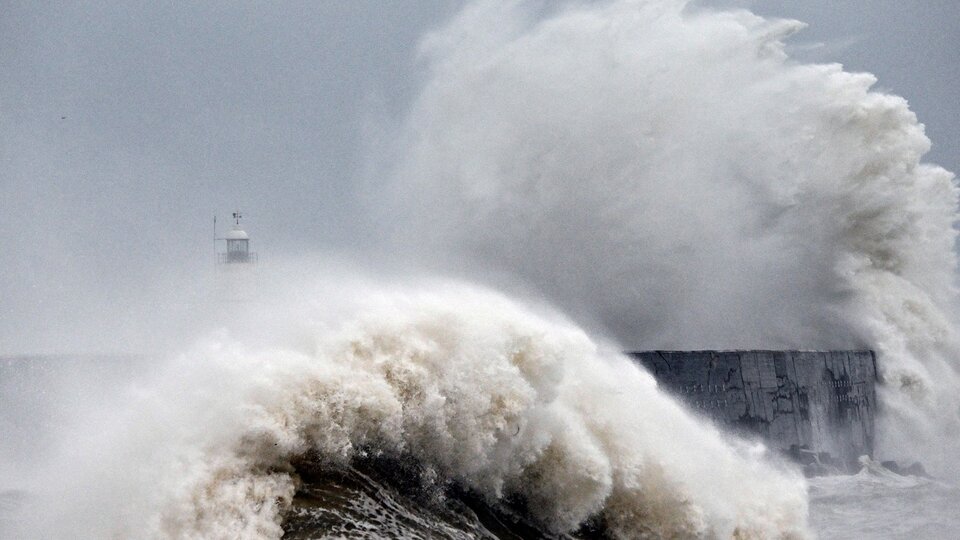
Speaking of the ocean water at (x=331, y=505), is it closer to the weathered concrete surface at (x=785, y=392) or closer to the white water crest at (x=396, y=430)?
the white water crest at (x=396, y=430)

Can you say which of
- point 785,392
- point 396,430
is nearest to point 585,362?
point 396,430

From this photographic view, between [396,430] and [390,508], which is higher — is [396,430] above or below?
above

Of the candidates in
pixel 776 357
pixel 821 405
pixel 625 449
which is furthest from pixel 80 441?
pixel 821 405

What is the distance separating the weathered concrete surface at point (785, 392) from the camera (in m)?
18.4

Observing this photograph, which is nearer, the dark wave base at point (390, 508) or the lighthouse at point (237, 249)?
the dark wave base at point (390, 508)

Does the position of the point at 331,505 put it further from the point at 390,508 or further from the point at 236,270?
the point at 236,270

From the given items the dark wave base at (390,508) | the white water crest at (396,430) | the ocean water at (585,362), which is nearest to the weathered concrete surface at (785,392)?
the ocean water at (585,362)

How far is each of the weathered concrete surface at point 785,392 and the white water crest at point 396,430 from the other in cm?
718

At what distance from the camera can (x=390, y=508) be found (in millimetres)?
8000

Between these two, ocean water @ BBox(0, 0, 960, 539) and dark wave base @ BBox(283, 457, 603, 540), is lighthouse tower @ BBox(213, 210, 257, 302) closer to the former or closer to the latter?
ocean water @ BBox(0, 0, 960, 539)

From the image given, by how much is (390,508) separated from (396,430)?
63 cm

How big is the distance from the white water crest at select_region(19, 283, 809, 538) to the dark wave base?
0.11 meters

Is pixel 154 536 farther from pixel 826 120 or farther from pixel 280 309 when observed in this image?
pixel 826 120

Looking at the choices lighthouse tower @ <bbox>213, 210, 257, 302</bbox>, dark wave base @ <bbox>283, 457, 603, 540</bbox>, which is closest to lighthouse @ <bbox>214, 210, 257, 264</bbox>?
lighthouse tower @ <bbox>213, 210, 257, 302</bbox>
